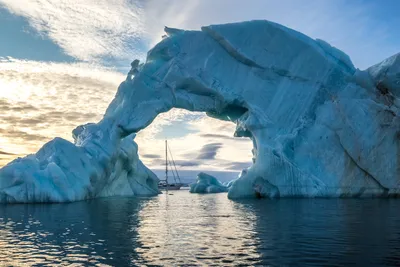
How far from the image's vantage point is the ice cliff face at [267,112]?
28.7m

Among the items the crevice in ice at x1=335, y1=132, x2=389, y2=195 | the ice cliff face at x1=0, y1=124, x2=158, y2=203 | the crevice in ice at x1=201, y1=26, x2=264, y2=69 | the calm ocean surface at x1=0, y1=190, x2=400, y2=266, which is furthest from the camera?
the crevice in ice at x1=201, y1=26, x2=264, y2=69

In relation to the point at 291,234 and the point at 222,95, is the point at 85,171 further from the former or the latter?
the point at 291,234

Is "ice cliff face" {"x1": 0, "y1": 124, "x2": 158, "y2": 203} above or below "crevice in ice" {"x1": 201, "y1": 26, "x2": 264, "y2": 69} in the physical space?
below

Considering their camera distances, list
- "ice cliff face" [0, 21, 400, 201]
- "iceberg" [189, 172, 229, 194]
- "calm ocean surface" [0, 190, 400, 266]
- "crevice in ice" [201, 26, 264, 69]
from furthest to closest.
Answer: "iceberg" [189, 172, 229, 194] < "crevice in ice" [201, 26, 264, 69] < "ice cliff face" [0, 21, 400, 201] < "calm ocean surface" [0, 190, 400, 266]

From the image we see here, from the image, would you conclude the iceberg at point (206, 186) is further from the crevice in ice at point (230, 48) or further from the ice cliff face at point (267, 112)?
the crevice in ice at point (230, 48)

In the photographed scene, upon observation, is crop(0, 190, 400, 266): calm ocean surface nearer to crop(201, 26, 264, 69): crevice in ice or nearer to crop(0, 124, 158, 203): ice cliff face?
crop(0, 124, 158, 203): ice cliff face

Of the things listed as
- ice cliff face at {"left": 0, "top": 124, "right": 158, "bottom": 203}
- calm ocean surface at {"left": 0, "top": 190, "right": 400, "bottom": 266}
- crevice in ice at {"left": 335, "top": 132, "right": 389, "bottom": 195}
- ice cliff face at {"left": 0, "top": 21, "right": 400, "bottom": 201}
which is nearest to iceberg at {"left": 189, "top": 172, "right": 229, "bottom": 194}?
ice cliff face at {"left": 0, "top": 21, "right": 400, "bottom": 201}

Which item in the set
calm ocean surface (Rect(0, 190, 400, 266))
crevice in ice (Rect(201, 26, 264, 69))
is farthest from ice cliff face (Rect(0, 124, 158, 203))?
crevice in ice (Rect(201, 26, 264, 69))

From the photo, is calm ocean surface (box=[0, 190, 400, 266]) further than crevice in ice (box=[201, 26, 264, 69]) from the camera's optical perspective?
No

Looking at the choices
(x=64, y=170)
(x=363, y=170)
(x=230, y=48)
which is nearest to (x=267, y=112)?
(x=230, y=48)

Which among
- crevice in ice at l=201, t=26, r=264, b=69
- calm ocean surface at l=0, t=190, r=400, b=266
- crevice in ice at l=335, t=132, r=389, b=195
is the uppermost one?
crevice in ice at l=201, t=26, r=264, b=69

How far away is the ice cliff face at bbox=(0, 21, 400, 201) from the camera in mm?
28656

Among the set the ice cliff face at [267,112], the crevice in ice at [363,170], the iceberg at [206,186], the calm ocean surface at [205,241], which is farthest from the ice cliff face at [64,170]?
the iceberg at [206,186]

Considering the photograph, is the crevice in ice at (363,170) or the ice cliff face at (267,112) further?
the crevice in ice at (363,170)
